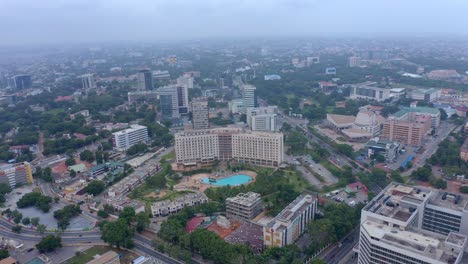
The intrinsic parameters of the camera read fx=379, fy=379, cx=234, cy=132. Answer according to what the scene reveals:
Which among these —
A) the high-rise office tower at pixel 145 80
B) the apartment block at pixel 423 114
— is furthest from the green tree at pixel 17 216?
the high-rise office tower at pixel 145 80

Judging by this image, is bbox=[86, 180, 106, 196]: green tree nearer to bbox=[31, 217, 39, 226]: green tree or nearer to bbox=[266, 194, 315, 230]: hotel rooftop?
bbox=[31, 217, 39, 226]: green tree

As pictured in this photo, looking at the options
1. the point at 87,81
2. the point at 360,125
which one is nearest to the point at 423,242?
the point at 360,125

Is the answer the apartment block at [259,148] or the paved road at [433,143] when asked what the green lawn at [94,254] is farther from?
the paved road at [433,143]

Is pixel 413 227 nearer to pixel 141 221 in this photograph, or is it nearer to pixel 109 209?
pixel 141 221

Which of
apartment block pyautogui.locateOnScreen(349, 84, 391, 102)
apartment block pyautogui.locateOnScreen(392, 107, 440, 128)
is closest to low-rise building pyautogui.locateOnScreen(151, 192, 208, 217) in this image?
apartment block pyautogui.locateOnScreen(392, 107, 440, 128)

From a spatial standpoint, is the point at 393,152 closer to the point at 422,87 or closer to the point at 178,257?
the point at 178,257

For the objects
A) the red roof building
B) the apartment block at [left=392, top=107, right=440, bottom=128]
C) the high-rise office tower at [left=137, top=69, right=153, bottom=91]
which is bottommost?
the red roof building
